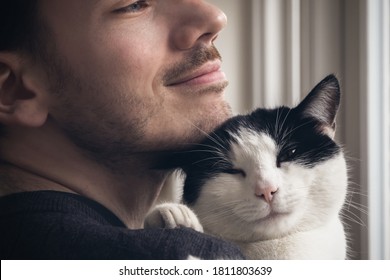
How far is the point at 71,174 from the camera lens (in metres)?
0.80

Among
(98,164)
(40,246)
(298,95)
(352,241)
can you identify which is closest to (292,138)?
(298,95)

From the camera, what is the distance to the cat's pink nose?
774mm

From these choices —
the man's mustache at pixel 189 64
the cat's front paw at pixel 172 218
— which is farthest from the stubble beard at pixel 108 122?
the cat's front paw at pixel 172 218

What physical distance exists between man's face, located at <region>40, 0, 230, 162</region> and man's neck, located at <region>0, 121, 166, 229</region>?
30 mm

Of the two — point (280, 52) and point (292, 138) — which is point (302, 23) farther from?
point (292, 138)

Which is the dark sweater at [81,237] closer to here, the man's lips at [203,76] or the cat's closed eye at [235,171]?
the cat's closed eye at [235,171]

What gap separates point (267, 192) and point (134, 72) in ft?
0.95

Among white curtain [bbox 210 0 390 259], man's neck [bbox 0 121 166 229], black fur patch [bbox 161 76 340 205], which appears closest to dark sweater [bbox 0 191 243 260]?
man's neck [bbox 0 121 166 229]

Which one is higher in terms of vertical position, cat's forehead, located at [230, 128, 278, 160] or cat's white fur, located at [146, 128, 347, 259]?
cat's forehead, located at [230, 128, 278, 160]

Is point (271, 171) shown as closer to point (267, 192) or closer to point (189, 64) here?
point (267, 192)

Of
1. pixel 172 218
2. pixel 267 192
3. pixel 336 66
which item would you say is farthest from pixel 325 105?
pixel 172 218

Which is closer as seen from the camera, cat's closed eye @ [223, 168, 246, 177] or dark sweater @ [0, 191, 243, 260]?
dark sweater @ [0, 191, 243, 260]

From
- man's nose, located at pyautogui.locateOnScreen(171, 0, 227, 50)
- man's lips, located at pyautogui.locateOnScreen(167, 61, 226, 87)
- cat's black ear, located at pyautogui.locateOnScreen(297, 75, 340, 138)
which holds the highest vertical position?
man's nose, located at pyautogui.locateOnScreen(171, 0, 227, 50)

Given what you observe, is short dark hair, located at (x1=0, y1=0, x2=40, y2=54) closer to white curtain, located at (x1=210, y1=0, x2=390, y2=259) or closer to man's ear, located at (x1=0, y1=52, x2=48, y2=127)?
man's ear, located at (x1=0, y1=52, x2=48, y2=127)
